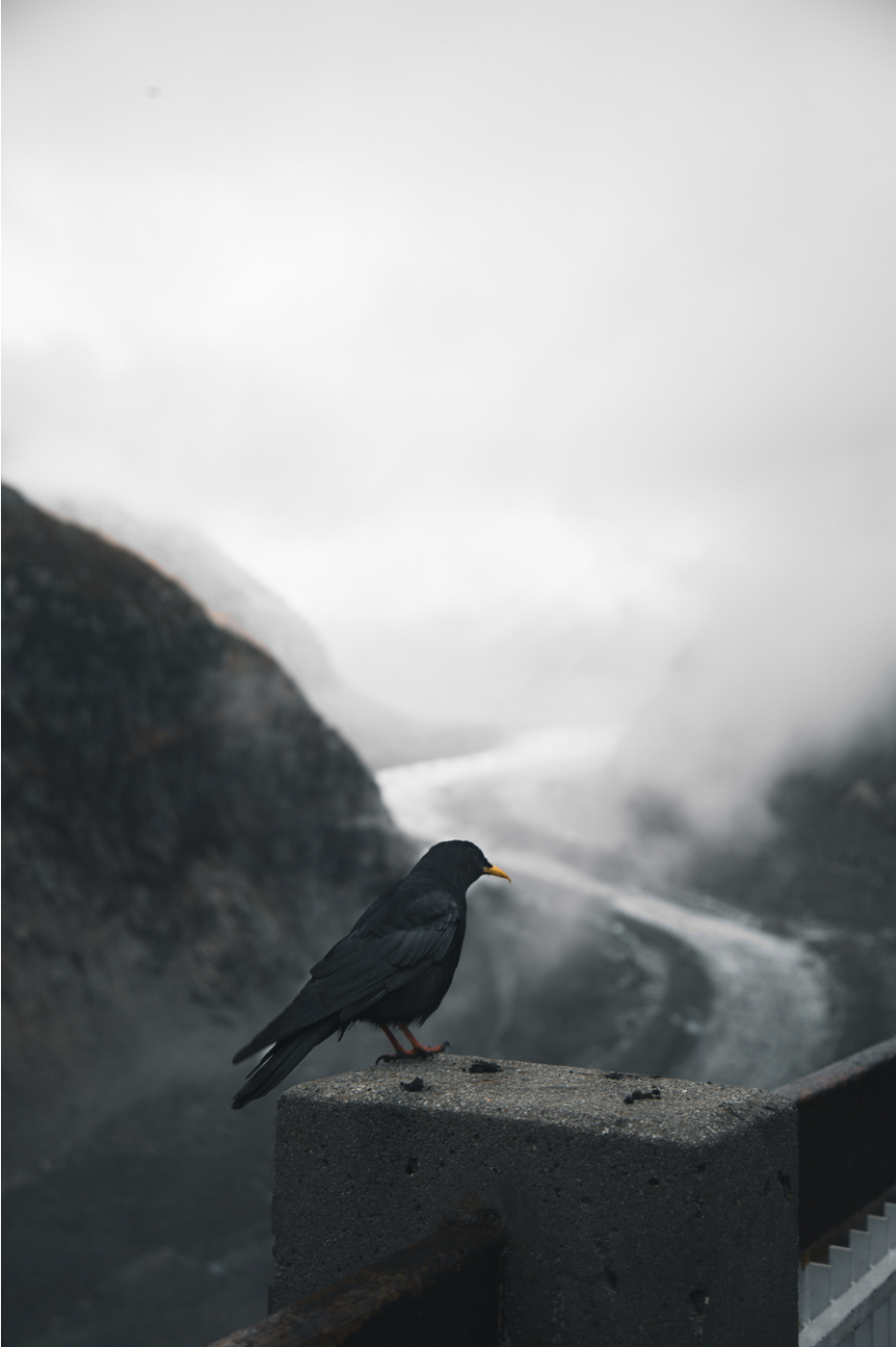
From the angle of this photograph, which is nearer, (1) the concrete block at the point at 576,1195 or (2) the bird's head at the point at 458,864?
(1) the concrete block at the point at 576,1195

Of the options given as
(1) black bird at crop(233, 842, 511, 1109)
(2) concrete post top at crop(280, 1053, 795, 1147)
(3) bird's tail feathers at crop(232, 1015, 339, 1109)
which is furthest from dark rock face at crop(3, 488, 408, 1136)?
(2) concrete post top at crop(280, 1053, 795, 1147)

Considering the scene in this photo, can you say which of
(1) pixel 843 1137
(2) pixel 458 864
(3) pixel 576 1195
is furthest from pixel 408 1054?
(1) pixel 843 1137

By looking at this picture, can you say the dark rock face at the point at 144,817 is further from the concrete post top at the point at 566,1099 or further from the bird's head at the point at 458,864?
the concrete post top at the point at 566,1099

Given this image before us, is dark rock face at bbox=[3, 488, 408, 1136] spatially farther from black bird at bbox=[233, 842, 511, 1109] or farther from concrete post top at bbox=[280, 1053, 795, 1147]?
concrete post top at bbox=[280, 1053, 795, 1147]

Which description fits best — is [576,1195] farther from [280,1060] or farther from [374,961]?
[374,961]

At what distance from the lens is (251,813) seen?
26.6m

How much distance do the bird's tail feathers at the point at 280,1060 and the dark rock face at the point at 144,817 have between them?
639 inches

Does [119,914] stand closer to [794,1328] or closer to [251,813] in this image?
[251,813]

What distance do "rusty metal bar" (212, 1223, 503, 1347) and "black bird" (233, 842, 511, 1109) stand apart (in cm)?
77

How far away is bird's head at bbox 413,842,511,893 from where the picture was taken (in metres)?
3.70

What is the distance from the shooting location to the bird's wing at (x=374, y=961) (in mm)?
2934

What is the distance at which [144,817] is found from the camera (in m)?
22.6

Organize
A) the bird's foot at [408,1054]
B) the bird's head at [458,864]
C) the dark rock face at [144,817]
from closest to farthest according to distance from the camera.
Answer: the bird's foot at [408,1054]
the bird's head at [458,864]
the dark rock face at [144,817]

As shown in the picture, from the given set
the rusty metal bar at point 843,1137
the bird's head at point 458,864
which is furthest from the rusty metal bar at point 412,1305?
the rusty metal bar at point 843,1137
